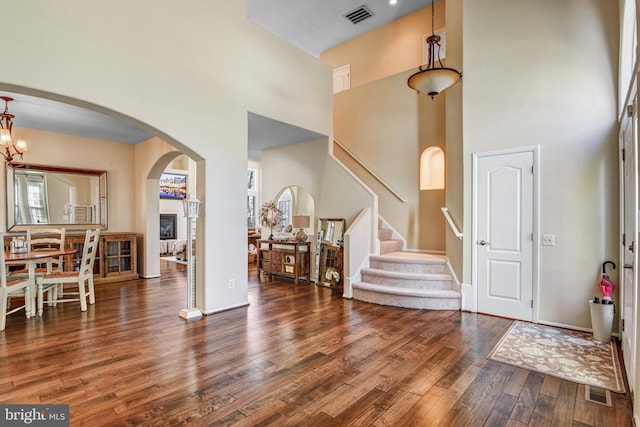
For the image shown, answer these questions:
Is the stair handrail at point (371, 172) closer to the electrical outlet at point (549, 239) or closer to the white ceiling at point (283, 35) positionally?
the white ceiling at point (283, 35)

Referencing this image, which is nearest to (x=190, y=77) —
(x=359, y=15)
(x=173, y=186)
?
(x=359, y=15)

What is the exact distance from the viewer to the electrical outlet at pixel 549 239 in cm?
403

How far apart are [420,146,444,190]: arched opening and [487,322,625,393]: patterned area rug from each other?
3199 mm

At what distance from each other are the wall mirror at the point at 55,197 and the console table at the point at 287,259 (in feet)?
11.8

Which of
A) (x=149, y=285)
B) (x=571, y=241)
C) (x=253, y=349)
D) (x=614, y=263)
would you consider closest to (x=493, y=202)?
(x=571, y=241)

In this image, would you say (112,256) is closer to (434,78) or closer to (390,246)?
(390,246)

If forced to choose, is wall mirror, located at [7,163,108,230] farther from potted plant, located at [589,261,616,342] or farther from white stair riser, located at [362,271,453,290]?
potted plant, located at [589,261,616,342]

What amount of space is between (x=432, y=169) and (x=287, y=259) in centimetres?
352

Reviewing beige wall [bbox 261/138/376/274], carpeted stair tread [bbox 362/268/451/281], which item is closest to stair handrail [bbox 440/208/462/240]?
carpeted stair tread [bbox 362/268/451/281]

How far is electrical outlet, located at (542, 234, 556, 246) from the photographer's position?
403 centimetres

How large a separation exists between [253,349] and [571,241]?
3.97 meters

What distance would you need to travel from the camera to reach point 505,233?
437cm

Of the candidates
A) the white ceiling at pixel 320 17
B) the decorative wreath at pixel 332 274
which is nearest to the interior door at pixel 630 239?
the decorative wreath at pixel 332 274

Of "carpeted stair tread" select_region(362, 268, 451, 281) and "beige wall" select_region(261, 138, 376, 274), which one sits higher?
"beige wall" select_region(261, 138, 376, 274)
